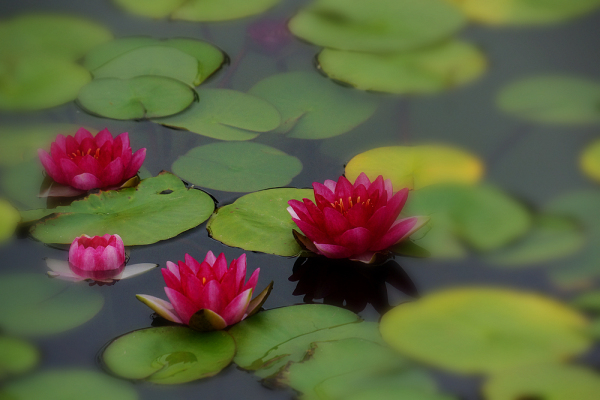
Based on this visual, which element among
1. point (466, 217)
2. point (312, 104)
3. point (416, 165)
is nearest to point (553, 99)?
point (416, 165)

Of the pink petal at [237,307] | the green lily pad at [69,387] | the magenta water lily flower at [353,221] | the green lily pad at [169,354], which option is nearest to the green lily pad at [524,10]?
the magenta water lily flower at [353,221]

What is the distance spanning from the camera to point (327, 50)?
2.92 m

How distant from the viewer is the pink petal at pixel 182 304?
1598 mm

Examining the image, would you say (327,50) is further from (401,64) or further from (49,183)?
(49,183)

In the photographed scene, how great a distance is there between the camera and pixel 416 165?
2.25 m

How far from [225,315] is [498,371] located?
2.26ft

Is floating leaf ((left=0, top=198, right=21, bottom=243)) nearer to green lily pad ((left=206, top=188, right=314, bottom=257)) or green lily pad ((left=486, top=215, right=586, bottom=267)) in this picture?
green lily pad ((left=206, top=188, right=314, bottom=257))

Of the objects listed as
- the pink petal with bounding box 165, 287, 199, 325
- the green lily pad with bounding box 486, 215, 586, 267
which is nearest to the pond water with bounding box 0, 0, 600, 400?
the green lily pad with bounding box 486, 215, 586, 267

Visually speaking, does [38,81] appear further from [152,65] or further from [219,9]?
[219,9]

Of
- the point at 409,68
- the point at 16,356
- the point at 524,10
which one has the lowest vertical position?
the point at 16,356

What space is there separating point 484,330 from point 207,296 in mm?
717

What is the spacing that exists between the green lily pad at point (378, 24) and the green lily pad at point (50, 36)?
0.97 metres

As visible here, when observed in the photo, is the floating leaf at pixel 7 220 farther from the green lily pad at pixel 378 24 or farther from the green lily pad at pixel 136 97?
the green lily pad at pixel 378 24

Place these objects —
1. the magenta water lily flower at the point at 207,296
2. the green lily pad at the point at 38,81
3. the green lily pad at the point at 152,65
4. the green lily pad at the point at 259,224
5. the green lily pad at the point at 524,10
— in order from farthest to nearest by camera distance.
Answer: the green lily pad at the point at 524,10 < the green lily pad at the point at 152,65 < the green lily pad at the point at 38,81 < the green lily pad at the point at 259,224 < the magenta water lily flower at the point at 207,296
